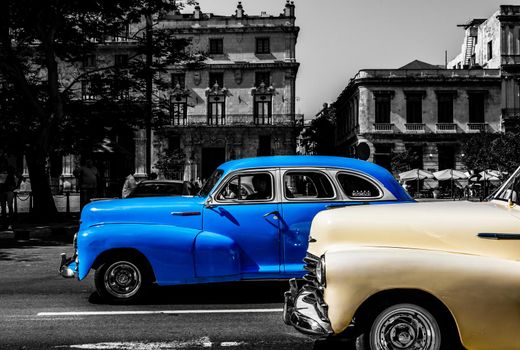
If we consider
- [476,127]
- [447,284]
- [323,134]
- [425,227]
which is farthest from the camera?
[323,134]

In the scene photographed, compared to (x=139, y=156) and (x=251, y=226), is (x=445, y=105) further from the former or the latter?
(x=251, y=226)

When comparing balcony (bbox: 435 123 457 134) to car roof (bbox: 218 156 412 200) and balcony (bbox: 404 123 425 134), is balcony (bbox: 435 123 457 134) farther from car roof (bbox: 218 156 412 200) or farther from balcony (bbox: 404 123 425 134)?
car roof (bbox: 218 156 412 200)

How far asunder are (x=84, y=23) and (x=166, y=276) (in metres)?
15.7

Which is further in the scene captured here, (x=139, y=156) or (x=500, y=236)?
(x=139, y=156)

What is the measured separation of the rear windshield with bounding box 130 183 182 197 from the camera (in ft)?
49.0

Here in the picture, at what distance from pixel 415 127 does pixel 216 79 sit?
18065 millimetres

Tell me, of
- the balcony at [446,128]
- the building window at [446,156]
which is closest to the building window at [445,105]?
the balcony at [446,128]

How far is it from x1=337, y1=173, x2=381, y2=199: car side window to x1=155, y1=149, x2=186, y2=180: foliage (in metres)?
46.1

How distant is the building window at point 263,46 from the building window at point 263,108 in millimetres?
4068

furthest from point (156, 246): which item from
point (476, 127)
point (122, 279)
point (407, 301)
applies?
point (476, 127)

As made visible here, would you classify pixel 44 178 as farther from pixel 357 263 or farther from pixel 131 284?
pixel 357 263

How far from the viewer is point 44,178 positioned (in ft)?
65.8

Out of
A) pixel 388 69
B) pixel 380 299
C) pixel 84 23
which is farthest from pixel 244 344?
pixel 388 69

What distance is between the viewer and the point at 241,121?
185 feet
